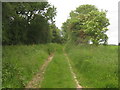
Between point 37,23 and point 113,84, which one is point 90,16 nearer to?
point 37,23

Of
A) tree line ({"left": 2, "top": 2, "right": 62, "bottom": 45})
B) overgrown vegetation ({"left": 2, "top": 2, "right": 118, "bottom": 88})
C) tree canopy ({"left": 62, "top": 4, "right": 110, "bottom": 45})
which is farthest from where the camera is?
tree canopy ({"left": 62, "top": 4, "right": 110, "bottom": 45})

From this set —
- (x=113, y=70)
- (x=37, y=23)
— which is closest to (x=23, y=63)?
(x=113, y=70)

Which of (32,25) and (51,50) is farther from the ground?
(32,25)

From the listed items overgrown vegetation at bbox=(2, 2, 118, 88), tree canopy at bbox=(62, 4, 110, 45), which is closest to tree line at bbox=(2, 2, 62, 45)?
overgrown vegetation at bbox=(2, 2, 118, 88)

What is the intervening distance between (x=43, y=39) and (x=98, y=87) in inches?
1415

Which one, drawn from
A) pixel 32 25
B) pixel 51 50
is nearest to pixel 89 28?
pixel 51 50

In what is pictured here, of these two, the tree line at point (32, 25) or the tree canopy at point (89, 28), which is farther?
the tree canopy at point (89, 28)

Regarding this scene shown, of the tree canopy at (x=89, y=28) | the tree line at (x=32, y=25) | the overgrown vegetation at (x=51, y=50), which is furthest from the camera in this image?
the tree canopy at (x=89, y=28)

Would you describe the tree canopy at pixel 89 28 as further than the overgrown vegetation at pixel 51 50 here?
Yes

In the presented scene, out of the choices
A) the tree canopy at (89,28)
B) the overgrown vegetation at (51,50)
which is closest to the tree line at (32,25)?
the overgrown vegetation at (51,50)

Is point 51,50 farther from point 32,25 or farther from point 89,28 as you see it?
point 89,28

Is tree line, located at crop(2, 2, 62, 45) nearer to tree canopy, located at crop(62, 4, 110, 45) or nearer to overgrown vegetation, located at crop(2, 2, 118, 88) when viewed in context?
overgrown vegetation, located at crop(2, 2, 118, 88)

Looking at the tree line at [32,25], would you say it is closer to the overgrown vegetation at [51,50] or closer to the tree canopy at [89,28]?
the overgrown vegetation at [51,50]

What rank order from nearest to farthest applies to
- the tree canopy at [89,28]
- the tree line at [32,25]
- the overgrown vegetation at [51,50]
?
the overgrown vegetation at [51,50]
the tree line at [32,25]
the tree canopy at [89,28]
